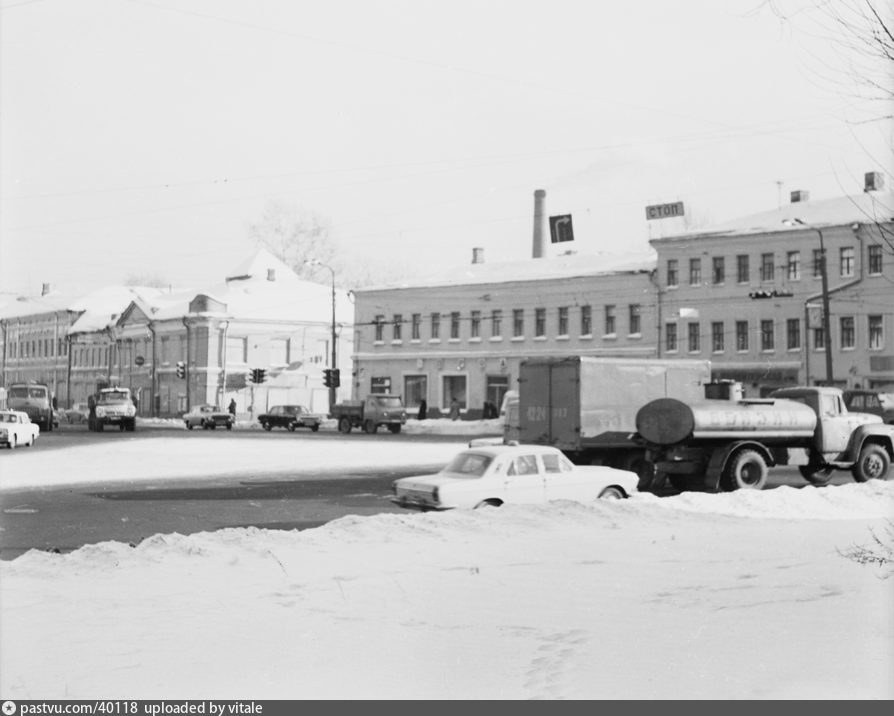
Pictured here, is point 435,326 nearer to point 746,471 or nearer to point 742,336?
point 742,336

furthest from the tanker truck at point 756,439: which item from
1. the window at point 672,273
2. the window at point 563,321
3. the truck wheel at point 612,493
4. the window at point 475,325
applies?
the window at point 475,325

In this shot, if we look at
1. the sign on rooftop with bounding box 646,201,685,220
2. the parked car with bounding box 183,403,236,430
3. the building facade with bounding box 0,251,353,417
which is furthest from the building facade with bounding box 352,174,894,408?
the parked car with bounding box 183,403,236,430

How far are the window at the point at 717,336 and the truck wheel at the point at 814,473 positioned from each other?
129 feet

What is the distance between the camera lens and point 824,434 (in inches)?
1026

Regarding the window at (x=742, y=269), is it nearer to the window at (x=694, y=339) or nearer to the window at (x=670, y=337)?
the window at (x=694, y=339)

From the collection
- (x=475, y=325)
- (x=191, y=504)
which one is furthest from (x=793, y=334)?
(x=191, y=504)

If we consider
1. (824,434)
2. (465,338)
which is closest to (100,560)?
(824,434)

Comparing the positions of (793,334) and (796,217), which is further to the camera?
(796,217)

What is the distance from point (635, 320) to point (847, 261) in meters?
12.9

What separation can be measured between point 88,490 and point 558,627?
17.6 metres

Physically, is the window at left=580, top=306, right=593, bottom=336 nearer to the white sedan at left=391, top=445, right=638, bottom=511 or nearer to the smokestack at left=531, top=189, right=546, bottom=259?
the smokestack at left=531, top=189, right=546, bottom=259

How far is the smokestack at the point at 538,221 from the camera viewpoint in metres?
83.8

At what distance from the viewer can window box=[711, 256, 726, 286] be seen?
2655 inches

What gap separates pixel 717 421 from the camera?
24.3 metres
